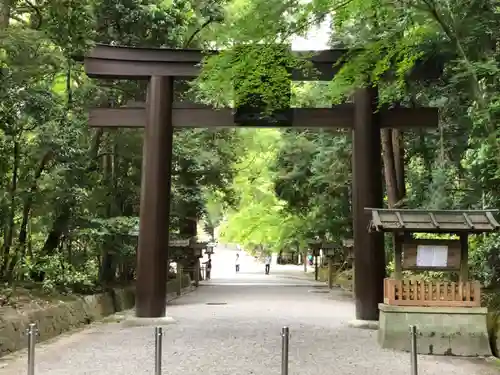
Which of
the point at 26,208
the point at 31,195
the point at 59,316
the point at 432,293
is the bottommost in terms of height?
the point at 59,316

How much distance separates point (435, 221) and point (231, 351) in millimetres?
4090

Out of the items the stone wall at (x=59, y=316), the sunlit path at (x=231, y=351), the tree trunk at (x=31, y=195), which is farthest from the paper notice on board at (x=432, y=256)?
the tree trunk at (x=31, y=195)

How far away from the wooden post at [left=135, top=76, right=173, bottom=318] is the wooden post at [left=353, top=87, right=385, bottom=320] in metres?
4.44

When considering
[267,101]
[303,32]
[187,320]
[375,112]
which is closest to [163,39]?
[267,101]

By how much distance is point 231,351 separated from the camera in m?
9.28

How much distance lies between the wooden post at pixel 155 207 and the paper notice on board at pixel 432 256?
19.5ft

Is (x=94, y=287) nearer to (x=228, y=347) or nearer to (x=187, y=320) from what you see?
(x=187, y=320)

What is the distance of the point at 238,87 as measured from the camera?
1005 centimetres

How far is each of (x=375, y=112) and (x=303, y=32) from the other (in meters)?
5.21

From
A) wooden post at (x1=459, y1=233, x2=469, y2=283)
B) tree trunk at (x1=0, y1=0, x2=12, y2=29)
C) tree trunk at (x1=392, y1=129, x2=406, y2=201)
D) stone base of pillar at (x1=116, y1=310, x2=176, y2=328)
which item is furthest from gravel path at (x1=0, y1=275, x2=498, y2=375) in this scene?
tree trunk at (x1=0, y1=0, x2=12, y2=29)

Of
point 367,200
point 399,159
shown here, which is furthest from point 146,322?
point 399,159

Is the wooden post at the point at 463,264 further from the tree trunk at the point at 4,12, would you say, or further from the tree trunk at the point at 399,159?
the tree trunk at the point at 4,12

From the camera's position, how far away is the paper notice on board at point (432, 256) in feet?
31.9

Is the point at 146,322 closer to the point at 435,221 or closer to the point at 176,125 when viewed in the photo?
the point at 176,125
